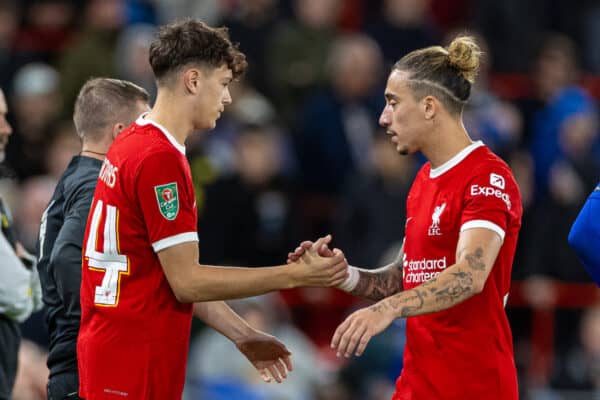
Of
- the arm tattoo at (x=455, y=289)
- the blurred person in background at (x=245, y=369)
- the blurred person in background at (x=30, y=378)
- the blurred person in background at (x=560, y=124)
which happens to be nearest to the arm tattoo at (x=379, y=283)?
the arm tattoo at (x=455, y=289)

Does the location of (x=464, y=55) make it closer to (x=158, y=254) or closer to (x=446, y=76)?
(x=446, y=76)

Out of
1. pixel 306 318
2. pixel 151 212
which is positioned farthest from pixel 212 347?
pixel 151 212

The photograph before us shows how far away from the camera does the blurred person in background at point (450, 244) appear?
5281 mm

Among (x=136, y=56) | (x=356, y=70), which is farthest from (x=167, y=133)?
(x=356, y=70)

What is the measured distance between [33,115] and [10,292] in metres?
5.75

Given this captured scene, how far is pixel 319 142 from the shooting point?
454 inches

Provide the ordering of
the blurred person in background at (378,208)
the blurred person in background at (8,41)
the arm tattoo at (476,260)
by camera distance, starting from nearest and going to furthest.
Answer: the arm tattoo at (476,260), the blurred person in background at (378,208), the blurred person in background at (8,41)

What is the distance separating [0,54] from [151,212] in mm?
8238

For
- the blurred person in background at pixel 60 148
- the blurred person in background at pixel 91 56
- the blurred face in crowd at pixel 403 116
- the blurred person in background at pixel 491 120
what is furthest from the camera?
the blurred person in background at pixel 91 56

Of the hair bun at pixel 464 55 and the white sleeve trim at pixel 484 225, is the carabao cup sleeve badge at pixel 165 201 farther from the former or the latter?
the hair bun at pixel 464 55

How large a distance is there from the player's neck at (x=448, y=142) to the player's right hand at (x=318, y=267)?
690 millimetres

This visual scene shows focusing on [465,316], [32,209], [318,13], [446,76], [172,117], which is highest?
[318,13]

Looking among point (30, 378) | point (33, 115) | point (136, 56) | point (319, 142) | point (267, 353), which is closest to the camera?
point (267, 353)

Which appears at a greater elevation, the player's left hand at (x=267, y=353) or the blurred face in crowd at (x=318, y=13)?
the blurred face in crowd at (x=318, y=13)
